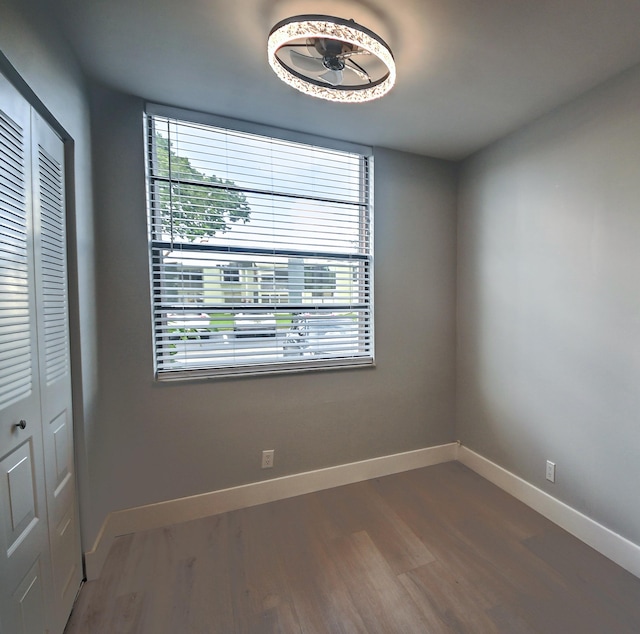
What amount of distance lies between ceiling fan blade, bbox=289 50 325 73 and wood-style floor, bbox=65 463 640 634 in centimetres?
249

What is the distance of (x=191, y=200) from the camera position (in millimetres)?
1892

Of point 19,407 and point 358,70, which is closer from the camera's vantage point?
point 19,407

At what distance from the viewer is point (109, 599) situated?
139 centimetres

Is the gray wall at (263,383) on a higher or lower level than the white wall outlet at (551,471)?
Result: higher

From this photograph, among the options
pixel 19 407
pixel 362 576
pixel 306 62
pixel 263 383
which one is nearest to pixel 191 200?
pixel 306 62

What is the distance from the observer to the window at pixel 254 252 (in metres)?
1.86

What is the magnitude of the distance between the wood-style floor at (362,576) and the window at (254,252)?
970mm

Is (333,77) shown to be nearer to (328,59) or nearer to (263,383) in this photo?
(328,59)

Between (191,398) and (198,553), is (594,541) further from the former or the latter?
(191,398)

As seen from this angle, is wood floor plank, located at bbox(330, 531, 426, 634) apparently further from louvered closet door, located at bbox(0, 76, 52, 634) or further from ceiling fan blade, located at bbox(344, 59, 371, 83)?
ceiling fan blade, located at bbox(344, 59, 371, 83)

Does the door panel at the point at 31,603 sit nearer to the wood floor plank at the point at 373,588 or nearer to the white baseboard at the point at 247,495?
the white baseboard at the point at 247,495

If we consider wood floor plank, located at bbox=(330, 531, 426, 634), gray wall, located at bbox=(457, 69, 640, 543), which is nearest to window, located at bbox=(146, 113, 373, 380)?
gray wall, located at bbox=(457, 69, 640, 543)

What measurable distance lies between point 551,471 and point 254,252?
7.85 ft

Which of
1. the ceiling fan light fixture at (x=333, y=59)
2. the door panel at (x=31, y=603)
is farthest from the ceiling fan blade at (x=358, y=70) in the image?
the door panel at (x=31, y=603)
